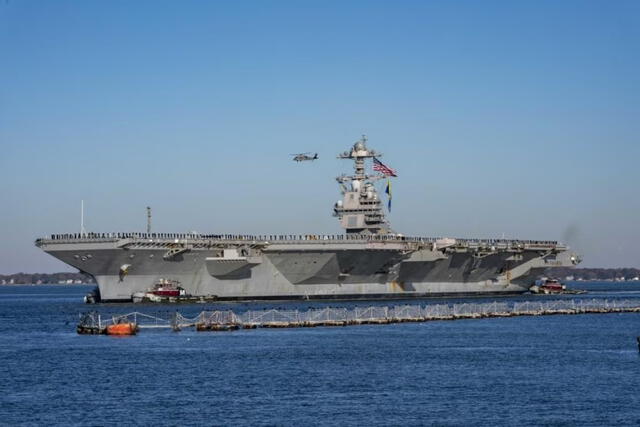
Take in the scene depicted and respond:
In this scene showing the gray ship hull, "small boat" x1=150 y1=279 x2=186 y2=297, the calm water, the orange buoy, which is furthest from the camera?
"small boat" x1=150 y1=279 x2=186 y2=297

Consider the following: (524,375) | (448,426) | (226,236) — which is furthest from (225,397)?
(226,236)

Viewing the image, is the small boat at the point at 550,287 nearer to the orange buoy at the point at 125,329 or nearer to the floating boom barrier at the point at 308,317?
the floating boom barrier at the point at 308,317

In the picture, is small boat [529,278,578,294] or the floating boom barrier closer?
the floating boom barrier

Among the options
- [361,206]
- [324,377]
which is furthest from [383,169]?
[324,377]

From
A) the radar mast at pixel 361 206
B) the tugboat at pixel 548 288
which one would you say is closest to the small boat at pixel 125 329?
the radar mast at pixel 361 206

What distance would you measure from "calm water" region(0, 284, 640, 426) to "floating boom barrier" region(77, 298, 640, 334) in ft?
4.14

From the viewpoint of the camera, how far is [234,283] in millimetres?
60875

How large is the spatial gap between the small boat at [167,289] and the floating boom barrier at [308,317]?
566 centimetres

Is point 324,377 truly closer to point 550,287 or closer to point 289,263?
point 289,263

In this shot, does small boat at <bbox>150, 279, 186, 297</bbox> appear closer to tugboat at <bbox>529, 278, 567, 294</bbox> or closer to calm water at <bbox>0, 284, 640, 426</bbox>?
calm water at <bbox>0, 284, 640, 426</bbox>

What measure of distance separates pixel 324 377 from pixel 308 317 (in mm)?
21467

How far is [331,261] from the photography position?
206 ft

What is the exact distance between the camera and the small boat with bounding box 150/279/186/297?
191 ft

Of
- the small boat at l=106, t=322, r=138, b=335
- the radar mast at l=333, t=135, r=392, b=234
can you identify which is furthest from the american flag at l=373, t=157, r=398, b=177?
the small boat at l=106, t=322, r=138, b=335
